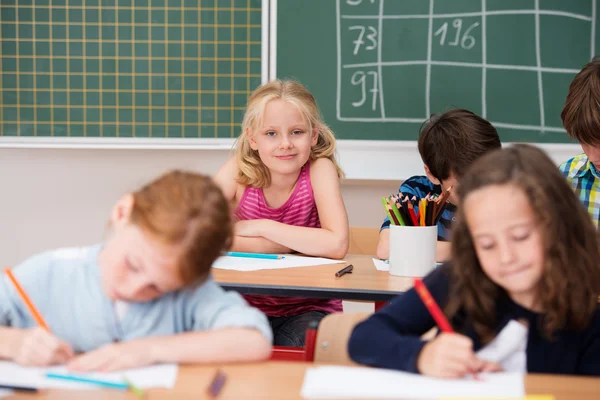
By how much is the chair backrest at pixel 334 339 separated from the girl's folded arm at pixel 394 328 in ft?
0.61

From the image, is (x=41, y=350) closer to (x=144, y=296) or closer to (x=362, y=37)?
(x=144, y=296)

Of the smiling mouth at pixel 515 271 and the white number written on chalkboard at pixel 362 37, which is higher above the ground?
the white number written on chalkboard at pixel 362 37

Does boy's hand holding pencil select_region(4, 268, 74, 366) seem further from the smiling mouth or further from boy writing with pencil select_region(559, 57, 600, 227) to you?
boy writing with pencil select_region(559, 57, 600, 227)

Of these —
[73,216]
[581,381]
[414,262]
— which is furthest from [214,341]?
[73,216]

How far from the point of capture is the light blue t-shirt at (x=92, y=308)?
1.29 metres

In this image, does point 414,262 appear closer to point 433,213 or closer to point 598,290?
point 433,213

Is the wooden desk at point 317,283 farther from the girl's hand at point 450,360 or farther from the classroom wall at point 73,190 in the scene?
the classroom wall at point 73,190

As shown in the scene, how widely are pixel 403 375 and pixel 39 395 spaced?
1.73ft

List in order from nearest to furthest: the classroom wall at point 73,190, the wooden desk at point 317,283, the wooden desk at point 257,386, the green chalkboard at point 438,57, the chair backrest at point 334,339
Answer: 1. the wooden desk at point 257,386
2. the chair backrest at point 334,339
3. the wooden desk at point 317,283
4. the green chalkboard at point 438,57
5. the classroom wall at point 73,190

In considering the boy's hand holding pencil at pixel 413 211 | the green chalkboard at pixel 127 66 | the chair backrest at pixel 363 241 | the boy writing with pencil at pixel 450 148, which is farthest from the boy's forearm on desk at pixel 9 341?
the green chalkboard at pixel 127 66

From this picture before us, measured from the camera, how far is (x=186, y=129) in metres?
3.48

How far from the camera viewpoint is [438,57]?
340 centimetres

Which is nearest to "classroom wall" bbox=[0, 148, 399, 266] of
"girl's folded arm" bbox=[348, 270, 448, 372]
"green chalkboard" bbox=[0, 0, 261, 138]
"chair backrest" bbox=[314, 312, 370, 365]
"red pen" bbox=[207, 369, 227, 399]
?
"green chalkboard" bbox=[0, 0, 261, 138]

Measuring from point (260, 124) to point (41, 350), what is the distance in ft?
5.01
